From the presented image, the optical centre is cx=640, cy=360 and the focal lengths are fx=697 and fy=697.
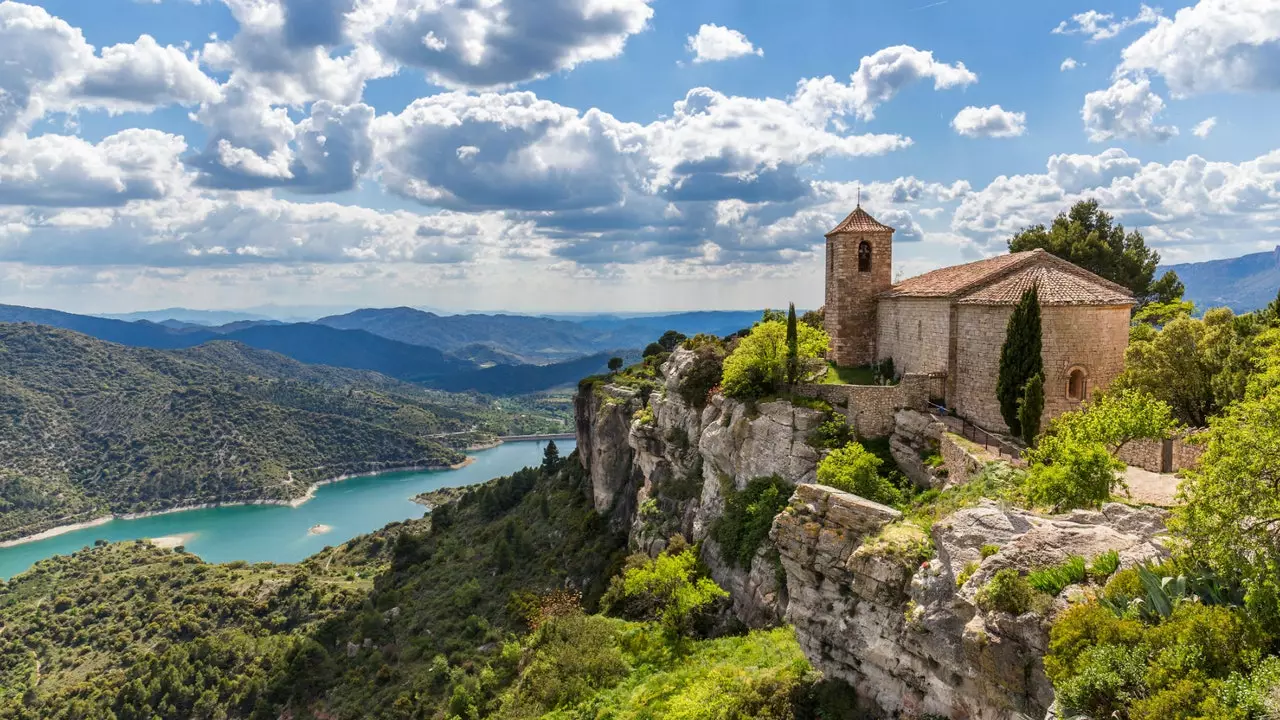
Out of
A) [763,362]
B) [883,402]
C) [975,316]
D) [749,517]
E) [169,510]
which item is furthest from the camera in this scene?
[169,510]

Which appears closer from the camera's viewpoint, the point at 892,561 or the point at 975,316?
the point at 892,561

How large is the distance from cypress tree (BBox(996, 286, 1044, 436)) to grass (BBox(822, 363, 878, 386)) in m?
9.92

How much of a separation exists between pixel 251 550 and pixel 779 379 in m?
127

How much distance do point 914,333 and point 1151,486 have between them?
13.7 metres

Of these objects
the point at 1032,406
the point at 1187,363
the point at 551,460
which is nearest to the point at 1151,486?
the point at 1032,406

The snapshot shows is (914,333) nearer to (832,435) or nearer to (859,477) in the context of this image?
(832,435)

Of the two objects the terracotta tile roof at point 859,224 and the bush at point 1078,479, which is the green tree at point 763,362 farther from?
the bush at point 1078,479

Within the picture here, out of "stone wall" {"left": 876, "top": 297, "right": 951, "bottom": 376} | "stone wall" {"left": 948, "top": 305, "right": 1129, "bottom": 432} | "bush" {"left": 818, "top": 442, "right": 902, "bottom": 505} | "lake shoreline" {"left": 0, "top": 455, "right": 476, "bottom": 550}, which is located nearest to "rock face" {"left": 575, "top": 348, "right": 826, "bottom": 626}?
"bush" {"left": 818, "top": 442, "right": 902, "bottom": 505}

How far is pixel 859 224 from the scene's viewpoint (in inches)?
1470

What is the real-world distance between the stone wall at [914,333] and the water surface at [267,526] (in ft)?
383

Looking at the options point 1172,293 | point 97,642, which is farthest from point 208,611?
point 1172,293

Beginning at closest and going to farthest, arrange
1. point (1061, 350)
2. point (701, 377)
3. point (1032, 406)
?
point (1032, 406)
point (1061, 350)
point (701, 377)

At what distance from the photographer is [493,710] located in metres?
32.9

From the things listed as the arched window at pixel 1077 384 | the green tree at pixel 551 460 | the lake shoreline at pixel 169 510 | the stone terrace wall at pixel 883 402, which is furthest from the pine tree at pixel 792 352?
the lake shoreline at pixel 169 510
